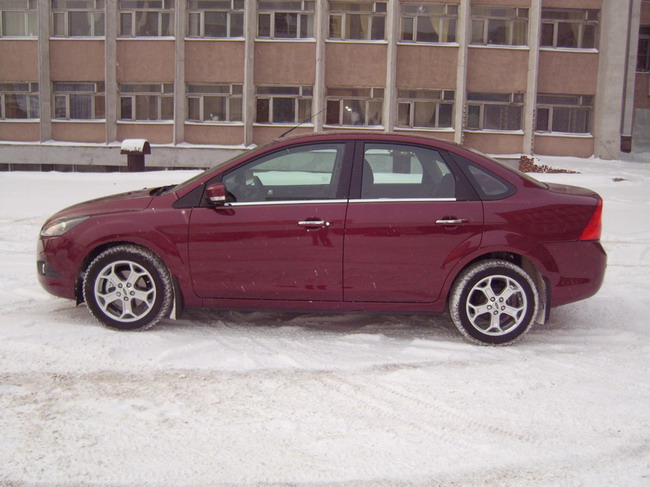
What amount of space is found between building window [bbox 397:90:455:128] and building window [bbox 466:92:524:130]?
0.78 metres

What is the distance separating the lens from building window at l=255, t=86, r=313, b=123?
2897cm

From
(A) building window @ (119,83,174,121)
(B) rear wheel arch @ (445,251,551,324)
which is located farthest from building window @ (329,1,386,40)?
(B) rear wheel arch @ (445,251,551,324)

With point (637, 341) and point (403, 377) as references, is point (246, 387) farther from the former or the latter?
point (637, 341)

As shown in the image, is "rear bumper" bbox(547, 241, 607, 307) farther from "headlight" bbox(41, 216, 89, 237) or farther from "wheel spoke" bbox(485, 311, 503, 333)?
"headlight" bbox(41, 216, 89, 237)

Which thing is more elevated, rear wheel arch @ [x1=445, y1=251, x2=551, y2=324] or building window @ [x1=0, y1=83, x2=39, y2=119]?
building window @ [x1=0, y1=83, x2=39, y2=119]

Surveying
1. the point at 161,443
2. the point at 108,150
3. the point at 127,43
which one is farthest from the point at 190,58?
the point at 161,443

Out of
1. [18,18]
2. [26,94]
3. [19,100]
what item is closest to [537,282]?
[26,94]

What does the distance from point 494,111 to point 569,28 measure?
4242 millimetres

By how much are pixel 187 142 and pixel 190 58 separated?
10.3 ft

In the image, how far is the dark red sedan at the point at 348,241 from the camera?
596 centimetres

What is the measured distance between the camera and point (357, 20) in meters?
28.8

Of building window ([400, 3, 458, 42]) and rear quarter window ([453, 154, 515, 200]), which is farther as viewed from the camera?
building window ([400, 3, 458, 42])

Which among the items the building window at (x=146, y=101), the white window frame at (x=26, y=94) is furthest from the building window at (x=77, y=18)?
the building window at (x=146, y=101)

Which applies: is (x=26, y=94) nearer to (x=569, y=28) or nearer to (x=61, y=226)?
(x=569, y=28)
